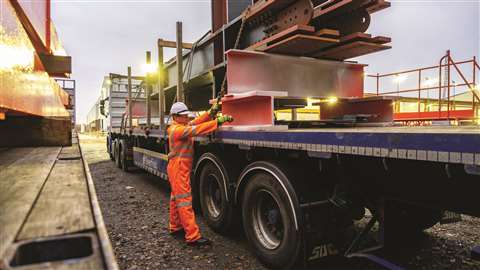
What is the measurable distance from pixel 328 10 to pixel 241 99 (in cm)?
137

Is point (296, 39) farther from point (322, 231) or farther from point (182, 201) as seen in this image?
point (182, 201)

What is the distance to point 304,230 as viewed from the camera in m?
2.71

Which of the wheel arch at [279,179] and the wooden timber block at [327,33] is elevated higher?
the wooden timber block at [327,33]

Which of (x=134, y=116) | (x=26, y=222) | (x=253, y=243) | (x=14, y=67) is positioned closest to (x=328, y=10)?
(x=253, y=243)

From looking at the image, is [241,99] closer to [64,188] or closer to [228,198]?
[228,198]

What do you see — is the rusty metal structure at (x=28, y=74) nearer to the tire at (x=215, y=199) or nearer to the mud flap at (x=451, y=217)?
the tire at (x=215, y=199)

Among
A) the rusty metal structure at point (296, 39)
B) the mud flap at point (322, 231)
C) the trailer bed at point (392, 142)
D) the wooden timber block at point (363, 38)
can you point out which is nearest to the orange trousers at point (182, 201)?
the rusty metal structure at point (296, 39)

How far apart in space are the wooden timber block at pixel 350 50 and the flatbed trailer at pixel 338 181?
1547 millimetres

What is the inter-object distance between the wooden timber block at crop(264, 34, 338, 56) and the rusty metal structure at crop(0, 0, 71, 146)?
2.27 metres

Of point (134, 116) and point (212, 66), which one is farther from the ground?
point (212, 66)

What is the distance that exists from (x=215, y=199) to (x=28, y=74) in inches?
118

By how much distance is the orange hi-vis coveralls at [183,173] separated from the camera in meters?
3.82

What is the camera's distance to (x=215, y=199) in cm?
454

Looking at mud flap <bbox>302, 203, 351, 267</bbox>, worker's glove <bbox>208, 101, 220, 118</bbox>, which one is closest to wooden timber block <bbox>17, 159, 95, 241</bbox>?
mud flap <bbox>302, 203, 351, 267</bbox>
